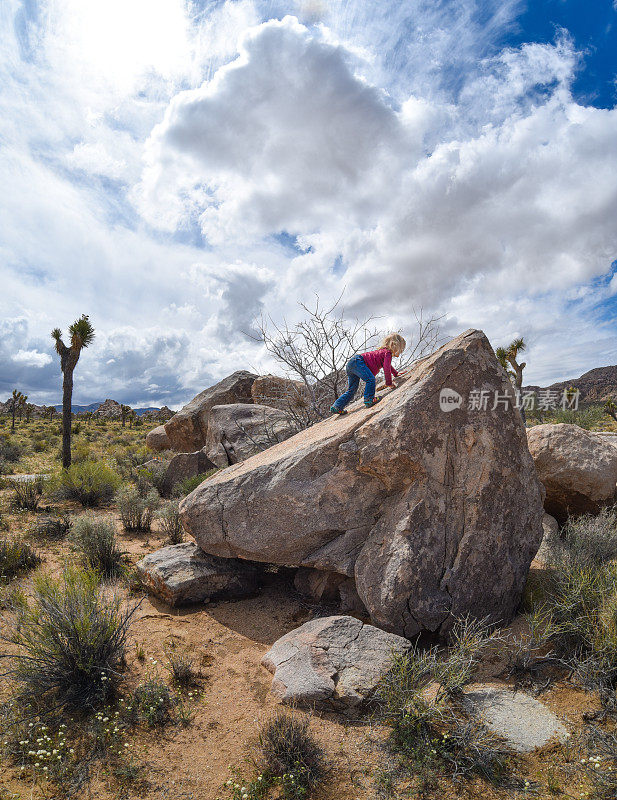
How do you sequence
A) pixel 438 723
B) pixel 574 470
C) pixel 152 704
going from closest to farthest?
pixel 438 723, pixel 152 704, pixel 574 470

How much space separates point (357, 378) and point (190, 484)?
17.8ft

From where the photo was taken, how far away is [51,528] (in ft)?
26.8

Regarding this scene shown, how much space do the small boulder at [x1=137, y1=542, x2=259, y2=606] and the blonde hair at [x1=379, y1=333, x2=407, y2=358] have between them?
383cm

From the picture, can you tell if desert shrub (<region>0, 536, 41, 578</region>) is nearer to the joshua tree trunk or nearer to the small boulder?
the small boulder

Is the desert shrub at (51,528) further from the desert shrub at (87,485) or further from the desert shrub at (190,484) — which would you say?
the desert shrub at (190,484)

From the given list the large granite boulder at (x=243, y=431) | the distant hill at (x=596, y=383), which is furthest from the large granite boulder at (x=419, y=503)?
the distant hill at (x=596, y=383)

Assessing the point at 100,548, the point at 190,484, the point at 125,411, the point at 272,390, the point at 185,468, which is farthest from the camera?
the point at 125,411

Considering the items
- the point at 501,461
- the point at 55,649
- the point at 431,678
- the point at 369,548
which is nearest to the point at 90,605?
the point at 55,649

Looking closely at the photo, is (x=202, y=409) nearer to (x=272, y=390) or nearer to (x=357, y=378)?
(x=272, y=390)

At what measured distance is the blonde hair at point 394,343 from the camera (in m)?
6.65

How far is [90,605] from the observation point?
14.0 ft

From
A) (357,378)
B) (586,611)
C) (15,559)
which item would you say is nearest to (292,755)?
(586,611)

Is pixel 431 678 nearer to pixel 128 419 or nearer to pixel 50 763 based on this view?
pixel 50 763

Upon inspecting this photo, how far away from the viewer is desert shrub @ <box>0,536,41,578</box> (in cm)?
643
